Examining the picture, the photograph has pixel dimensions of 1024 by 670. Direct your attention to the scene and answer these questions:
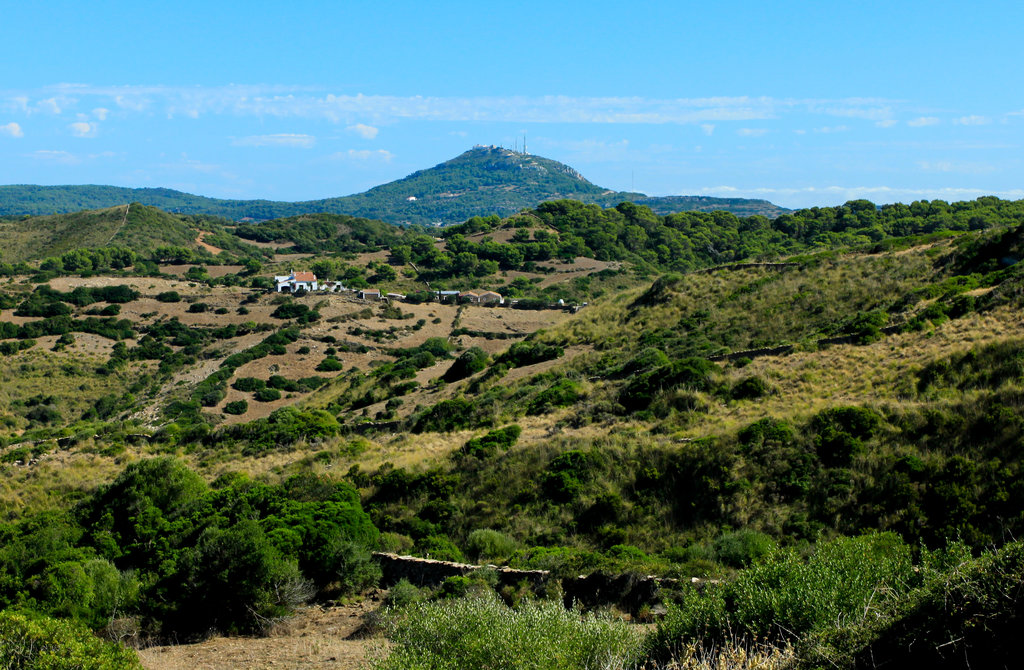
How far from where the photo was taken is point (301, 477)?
684 inches

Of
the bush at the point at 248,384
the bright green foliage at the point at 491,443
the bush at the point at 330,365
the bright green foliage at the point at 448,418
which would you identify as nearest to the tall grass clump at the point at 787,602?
the bright green foliage at the point at 491,443

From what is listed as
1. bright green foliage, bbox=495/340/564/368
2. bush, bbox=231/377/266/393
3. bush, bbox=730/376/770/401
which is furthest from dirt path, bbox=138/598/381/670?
bush, bbox=231/377/266/393

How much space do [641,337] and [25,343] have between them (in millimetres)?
38017

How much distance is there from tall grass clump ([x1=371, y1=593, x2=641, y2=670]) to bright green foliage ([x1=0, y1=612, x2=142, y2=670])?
3115mm

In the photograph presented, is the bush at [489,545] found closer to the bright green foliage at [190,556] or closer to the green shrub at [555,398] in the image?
the bright green foliage at [190,556]

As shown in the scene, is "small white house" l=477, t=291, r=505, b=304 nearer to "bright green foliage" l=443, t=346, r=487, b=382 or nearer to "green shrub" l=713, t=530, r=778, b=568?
"bright green foliage" l=443, t=346, r=487, b=382

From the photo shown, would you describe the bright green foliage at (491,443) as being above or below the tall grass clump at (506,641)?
below

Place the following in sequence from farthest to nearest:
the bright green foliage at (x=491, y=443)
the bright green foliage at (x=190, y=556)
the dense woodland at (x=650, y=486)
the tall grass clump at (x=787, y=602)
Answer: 1. the bright green foliage at (x=491, y=443)
2. the bright green foliage at (x=190, y=556)
3. the dense woodland at (x=650, y=486)
4. the tall grass clump at (x=787, y=602)

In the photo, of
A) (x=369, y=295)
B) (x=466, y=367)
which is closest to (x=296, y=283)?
(x=369, y=295)

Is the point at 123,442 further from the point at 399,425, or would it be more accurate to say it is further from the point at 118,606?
the point at 118,606

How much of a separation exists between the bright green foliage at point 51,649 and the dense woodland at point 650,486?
0.10 meters

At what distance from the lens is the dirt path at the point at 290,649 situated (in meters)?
10.1

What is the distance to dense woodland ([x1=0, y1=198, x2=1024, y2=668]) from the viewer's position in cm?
756

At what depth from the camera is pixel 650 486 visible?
1439 cm
